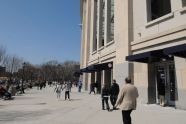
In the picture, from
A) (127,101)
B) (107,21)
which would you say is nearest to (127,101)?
(127,101)

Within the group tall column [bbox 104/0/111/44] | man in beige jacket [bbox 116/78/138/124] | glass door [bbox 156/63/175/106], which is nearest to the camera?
man in beige jacket [bbox 116/78/138/124]

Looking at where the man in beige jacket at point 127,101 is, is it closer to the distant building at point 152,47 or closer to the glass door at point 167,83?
the distant building at point 152,47

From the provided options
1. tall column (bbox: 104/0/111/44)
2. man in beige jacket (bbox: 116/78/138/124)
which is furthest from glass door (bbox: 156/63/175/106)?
tall column (bbox: 104/0/111/44)

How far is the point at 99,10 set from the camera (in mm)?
33781

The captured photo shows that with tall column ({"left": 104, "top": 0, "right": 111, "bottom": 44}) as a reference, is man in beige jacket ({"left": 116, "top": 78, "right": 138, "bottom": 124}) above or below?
below

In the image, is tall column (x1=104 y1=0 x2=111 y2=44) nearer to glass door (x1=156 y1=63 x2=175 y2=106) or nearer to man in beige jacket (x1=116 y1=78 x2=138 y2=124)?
glass door (x1=156 y1=63 x2=175 y2=106)

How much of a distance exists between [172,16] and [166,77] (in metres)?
3.94

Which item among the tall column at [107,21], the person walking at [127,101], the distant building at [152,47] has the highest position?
the tall column at [107,21]

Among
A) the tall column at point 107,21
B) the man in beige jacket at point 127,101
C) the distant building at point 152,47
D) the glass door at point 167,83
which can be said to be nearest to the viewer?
the man in beige jacket at point 127,101

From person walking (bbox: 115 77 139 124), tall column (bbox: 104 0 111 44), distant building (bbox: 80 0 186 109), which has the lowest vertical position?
person walking (bbox: 115 77 139 124)

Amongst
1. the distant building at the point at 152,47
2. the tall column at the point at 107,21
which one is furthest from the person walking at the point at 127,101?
the tall column at the point at 107,21

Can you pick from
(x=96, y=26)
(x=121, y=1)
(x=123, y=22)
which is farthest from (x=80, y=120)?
(x=96, y=26)

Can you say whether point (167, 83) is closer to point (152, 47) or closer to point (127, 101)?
point (152, 47)

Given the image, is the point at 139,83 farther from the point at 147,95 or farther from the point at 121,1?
the point at 121,1
